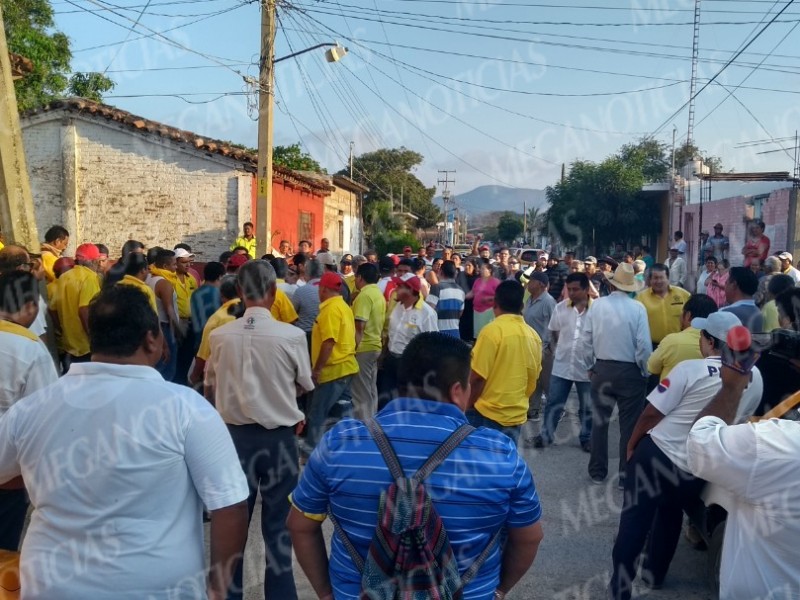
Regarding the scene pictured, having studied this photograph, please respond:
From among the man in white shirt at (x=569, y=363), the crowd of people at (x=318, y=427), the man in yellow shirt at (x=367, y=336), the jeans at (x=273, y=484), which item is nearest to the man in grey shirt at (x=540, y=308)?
the man in white shirt at (x=569, y=363)

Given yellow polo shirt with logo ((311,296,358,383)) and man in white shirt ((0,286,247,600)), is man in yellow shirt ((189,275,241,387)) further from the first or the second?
man in white shirt ((0,286,247,600))

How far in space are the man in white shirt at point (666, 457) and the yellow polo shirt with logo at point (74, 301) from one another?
4.91m

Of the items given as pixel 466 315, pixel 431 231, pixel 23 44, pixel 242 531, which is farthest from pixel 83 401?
pixel 431 231

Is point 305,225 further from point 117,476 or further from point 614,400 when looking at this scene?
point 117,476

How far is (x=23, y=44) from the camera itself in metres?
26.4

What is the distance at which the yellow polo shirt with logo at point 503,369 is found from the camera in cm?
540

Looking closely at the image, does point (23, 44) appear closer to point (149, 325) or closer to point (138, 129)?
point (138, 129)

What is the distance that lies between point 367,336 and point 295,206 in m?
15.5

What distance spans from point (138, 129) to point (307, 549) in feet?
58.3

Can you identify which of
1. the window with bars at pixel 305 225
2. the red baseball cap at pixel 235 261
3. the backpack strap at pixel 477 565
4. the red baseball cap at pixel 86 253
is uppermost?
the window with bars at pixel 305 225

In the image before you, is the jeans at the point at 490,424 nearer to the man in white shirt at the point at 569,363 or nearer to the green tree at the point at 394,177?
the man in white shirt at the point at 569,363

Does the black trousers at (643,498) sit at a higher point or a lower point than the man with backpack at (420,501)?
lower

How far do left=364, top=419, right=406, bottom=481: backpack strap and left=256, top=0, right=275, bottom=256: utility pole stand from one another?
12.1 metres

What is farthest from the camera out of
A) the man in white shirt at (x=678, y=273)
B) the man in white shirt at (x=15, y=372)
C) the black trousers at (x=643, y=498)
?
the man in white shirt at (x=678, y=273)
